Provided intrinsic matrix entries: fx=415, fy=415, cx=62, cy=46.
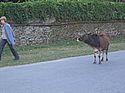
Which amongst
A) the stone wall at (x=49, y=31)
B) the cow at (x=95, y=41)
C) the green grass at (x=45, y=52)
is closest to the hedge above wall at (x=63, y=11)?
the stone wall at (x=49, y=31)

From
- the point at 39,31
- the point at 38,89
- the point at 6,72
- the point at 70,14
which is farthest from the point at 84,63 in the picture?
the point at 70,14

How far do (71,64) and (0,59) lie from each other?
3229 millimetres

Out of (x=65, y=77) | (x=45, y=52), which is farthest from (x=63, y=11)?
(x=65, y=77)

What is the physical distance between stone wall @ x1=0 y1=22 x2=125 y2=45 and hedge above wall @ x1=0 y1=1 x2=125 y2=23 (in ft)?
1.25

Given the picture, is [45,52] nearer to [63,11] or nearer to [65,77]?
[63,11]

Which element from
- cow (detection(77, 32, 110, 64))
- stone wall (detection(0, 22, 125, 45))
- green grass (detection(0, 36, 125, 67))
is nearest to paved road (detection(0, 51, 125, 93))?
cow (detection(77, 32, 110, 64))

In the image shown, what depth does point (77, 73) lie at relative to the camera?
1352 cm

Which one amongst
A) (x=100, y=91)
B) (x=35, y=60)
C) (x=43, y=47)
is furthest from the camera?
(x=43, y=47)

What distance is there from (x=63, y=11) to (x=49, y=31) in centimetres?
166

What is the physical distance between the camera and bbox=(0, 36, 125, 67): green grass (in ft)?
55.1

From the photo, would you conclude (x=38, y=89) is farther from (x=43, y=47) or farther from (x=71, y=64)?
(x=43, y=47)

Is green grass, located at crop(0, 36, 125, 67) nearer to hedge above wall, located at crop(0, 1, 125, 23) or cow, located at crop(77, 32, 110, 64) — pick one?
hedge above wall, located at crop(0, 1, 125, 23)

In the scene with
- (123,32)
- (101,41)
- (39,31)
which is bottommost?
(123,32)

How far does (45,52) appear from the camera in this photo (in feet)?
65.1
